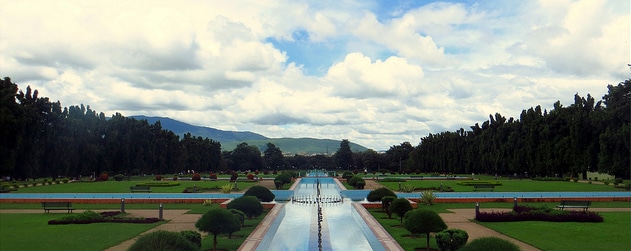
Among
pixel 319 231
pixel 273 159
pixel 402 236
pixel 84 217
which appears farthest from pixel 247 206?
pixel 273 159

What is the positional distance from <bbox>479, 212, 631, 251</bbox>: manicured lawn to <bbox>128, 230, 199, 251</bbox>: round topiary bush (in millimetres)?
9099

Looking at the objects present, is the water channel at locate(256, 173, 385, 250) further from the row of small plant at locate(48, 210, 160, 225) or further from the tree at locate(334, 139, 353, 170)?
the tree at locate(334, 139, 353, 170)

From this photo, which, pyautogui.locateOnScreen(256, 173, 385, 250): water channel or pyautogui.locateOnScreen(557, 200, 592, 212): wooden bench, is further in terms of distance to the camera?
pyautogui.locateOnScreen(557, 200, 592, 212): wooden bench

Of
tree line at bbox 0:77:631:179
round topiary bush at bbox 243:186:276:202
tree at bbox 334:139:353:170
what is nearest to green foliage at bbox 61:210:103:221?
round topiary bush at bbox 243:186:276:202

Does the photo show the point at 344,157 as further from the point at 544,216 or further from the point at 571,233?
the point at 571,233

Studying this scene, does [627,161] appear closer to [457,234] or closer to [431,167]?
[457,234]

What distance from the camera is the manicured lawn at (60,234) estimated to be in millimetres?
13227

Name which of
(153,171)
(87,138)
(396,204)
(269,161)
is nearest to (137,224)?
(396,204)

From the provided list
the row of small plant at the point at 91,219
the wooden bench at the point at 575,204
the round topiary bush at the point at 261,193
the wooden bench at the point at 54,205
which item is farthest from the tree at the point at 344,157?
the row of small plant at the point at 91,219

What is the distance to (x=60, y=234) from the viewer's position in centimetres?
1505

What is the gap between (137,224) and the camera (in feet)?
57.7

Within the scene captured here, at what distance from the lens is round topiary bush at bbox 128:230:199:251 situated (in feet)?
26.9

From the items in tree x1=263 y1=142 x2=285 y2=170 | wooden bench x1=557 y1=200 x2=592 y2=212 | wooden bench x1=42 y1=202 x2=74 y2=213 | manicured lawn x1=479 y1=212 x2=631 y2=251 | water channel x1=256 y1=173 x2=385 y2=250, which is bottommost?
water channel x1=256 y1=173 x2=385 y2=250

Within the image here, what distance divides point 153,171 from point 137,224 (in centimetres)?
5585
